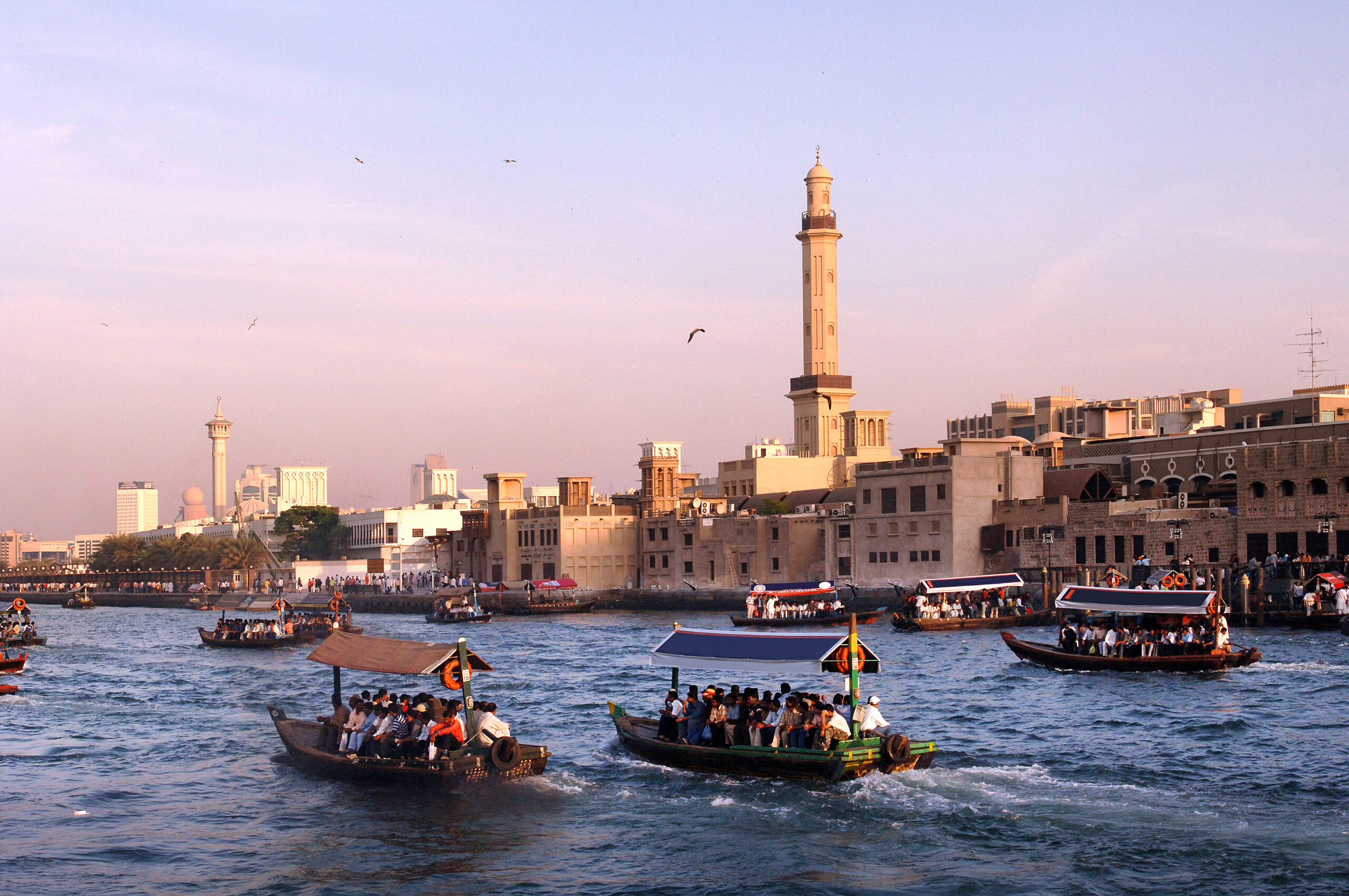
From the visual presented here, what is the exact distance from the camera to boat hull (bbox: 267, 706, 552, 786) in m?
26.5

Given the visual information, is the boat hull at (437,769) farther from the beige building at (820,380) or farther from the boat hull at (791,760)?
the beige building at (820,380)

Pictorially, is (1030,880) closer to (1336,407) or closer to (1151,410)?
(1336,407)

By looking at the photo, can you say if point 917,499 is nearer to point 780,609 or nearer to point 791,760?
point 780,609

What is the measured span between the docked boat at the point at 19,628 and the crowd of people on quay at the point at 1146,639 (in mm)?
39478

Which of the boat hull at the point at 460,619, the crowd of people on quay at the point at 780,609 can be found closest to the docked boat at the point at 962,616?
the crowd of people on quay at the point at 780,609

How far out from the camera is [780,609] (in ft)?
236

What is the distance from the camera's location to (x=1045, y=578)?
7262cm

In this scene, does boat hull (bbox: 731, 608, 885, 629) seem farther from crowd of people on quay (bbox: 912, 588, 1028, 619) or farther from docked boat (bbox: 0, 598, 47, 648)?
docked boat (bbox: 0, 598, 47, 648)

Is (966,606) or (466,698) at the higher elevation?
(466,698)

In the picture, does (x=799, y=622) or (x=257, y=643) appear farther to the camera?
(x=799, y=622)

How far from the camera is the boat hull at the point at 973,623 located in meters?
65.1

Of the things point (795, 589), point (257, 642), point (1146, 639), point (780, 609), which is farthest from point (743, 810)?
point (795, 589)

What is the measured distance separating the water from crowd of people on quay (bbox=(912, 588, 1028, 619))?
80.0 ft

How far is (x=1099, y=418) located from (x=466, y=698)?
78.6 metres
